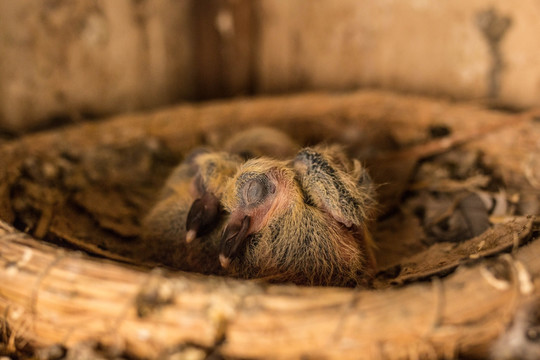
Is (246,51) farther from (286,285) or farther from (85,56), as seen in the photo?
(286,285)

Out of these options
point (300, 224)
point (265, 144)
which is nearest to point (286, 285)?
point (300, 224)

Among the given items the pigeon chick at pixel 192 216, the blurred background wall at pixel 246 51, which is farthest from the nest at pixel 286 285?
the blurred background wall at pixel 246 51

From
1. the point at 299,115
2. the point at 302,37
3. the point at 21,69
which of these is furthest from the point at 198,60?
the point at 21,69

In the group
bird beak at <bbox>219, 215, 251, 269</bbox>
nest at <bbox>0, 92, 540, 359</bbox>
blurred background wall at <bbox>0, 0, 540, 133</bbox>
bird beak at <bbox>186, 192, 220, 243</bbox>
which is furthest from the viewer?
blurred background wall at <bbox>0, 0, 540, 133</bbox>

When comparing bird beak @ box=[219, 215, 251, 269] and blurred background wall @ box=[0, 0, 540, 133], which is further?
blurred background wall @ box=[0, 0, 540, 133]

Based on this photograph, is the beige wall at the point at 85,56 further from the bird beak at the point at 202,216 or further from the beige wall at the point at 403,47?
the bird beak at the point at 202,216

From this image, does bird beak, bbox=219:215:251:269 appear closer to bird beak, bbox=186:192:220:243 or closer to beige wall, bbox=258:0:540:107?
bird beak, bbox=186:192:220:243

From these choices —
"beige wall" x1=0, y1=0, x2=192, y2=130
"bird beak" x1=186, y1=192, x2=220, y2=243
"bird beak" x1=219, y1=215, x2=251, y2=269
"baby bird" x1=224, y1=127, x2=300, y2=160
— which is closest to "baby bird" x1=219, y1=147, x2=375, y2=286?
"bird beak" x1=219, y1=215, x2=251, y2=269

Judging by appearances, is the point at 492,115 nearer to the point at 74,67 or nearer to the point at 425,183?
the point at 425,183
